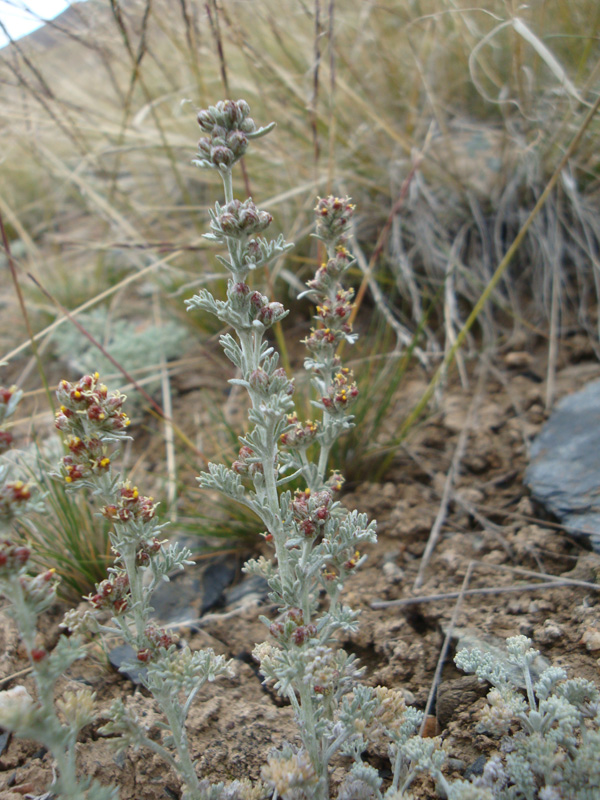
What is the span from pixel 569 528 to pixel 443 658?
0.73 meters

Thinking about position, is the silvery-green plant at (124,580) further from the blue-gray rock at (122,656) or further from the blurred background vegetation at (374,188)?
the blurred background vegetation at (374,188)

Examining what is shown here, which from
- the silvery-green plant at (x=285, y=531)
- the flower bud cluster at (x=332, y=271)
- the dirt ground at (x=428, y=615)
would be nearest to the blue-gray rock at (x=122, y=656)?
the dirt ground at (x=428, y=615)

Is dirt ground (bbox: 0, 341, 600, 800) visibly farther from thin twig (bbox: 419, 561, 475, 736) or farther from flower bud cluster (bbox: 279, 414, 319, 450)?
flower bud cluster (bbox: 279, 414, 319, 450)

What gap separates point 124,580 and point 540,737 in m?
1.07

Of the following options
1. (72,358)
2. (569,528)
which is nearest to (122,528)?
(569,528)

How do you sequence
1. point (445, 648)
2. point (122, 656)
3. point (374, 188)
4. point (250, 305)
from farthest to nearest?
point (374, 188) → point (122, 656) → point (445, 648) → point (250, 305)

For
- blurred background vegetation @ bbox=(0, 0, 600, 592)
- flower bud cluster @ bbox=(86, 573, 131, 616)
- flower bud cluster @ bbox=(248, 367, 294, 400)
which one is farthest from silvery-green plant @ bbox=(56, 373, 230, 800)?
blurred background vegetation @ bbox=(0, 0, 600, 592)

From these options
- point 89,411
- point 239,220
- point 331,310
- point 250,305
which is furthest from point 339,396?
point 89,411

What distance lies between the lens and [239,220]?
1.34m

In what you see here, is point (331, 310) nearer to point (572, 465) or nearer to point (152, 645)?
point (152, 645)

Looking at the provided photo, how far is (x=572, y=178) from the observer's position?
3.32 m

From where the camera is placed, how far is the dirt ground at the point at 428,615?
5.38ft

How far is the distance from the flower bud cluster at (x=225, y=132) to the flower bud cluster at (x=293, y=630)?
111 centimetres

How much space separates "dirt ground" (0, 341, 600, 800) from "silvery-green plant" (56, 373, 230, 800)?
0.38m
